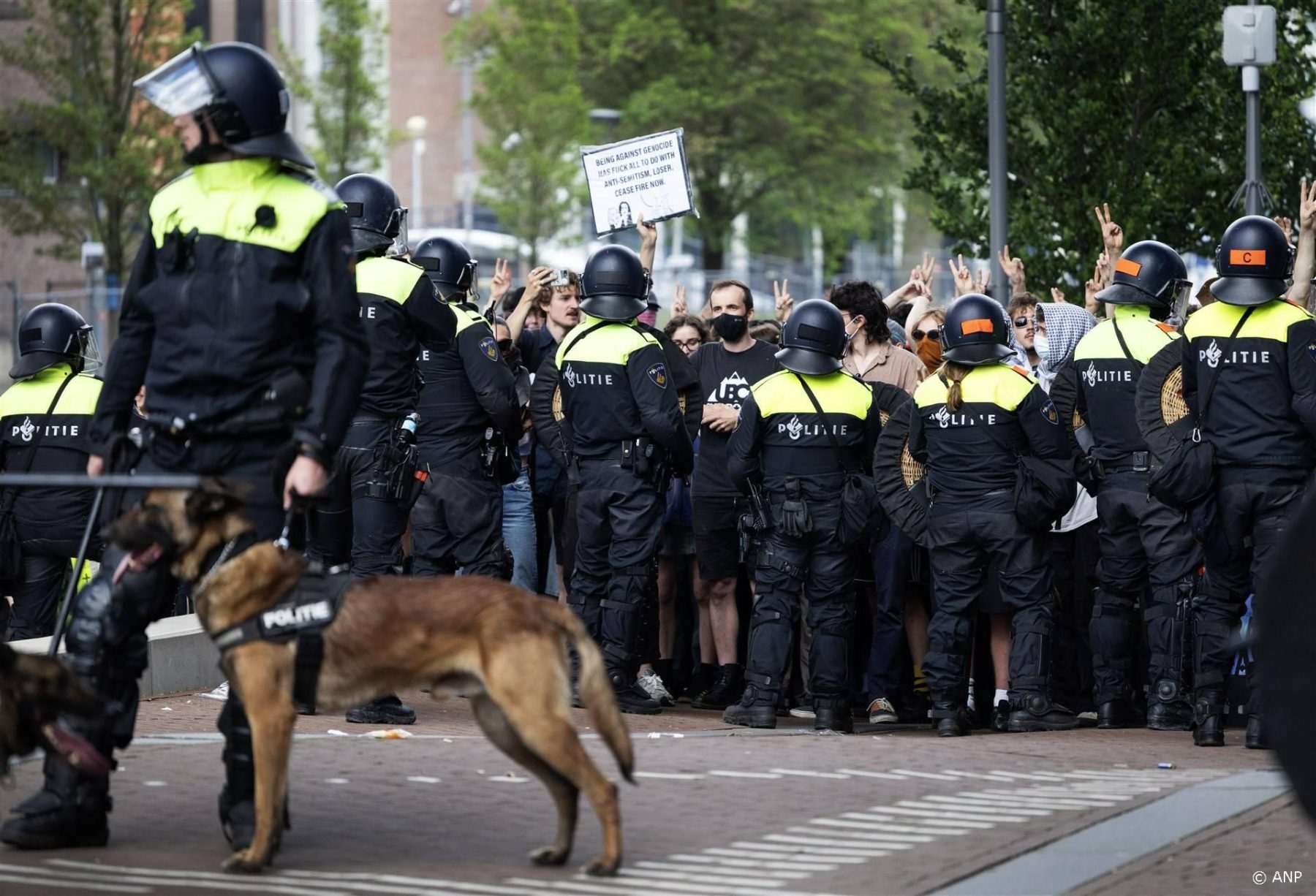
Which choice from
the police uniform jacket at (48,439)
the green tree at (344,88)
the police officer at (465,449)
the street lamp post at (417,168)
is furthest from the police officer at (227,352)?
the street lamp post at (417,168)

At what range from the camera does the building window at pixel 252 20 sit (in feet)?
177

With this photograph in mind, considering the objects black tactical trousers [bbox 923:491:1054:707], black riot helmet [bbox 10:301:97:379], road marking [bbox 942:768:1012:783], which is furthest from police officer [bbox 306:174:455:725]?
road marking [bbox 942:768:1012:783]

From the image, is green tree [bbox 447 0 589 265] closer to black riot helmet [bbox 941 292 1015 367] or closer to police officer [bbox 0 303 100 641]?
police officer [bbox 0 303 100 641]

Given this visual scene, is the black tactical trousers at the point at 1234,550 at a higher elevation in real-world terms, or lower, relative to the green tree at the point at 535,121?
lower

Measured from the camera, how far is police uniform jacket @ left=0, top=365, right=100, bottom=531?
9.95 metres

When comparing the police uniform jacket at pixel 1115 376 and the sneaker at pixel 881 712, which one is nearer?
the police uniform jacket at pixel 1115 376

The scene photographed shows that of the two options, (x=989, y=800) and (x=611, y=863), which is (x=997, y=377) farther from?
(x=611, y=863)

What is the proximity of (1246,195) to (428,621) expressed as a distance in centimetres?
972

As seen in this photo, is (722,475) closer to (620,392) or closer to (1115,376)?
(620,392)

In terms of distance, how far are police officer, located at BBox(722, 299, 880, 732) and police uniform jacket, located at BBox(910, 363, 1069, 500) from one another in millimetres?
440

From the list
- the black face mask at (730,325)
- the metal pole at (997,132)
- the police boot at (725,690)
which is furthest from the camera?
the metal pole at (997,132)

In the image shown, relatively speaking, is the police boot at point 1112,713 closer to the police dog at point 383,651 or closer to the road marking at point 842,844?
the road marking at point 842,844

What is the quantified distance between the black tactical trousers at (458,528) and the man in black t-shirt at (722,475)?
131 cm

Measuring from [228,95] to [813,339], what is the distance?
4.61 m
